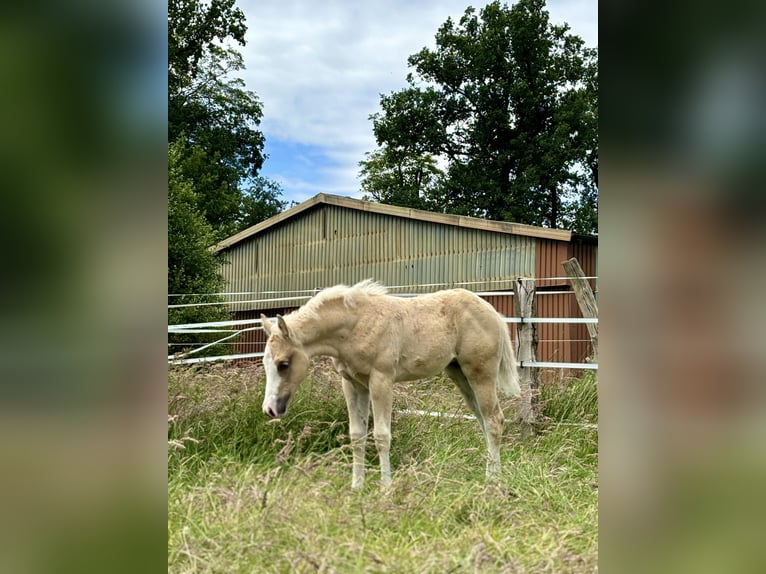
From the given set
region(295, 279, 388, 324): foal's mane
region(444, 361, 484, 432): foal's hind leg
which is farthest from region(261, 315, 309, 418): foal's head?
region(444, 361, 484, 432): foal's hind leg

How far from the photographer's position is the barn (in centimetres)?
1391

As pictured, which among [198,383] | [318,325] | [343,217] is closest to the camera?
[318,325]

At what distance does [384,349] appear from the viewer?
5328mm

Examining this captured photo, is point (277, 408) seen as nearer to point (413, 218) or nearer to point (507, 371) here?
point (507, 371)

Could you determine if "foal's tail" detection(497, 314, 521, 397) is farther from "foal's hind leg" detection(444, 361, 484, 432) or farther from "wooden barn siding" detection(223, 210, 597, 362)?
"wooden barn siding" detection(223, 210, 597, 362)

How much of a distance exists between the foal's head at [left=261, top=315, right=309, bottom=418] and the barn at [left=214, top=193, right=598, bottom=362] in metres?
7.43

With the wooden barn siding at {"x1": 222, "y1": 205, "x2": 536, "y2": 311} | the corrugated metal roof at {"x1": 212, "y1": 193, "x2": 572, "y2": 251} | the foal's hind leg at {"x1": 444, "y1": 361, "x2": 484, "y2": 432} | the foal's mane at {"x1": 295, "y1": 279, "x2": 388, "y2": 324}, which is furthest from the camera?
the wooden barn siding at {"x1": 222, "y1": 205, "x2": 536, "y2": 311}

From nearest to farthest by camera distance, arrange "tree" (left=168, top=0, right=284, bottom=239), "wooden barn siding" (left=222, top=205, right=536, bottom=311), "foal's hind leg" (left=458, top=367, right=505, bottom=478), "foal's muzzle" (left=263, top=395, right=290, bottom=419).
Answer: "foal's muzzle" (left=263, top=395, right=290, bottom=419) → "foal's hind leg" (left=458, top=367, right=505, bottom=478) → "wooden barn siding" (left=222, top=205, right=536, bottom=311) → "tree" (left=168, top=0, right=284, bottom=239)

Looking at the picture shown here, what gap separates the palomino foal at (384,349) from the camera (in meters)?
4.96

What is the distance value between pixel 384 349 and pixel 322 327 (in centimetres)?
55
